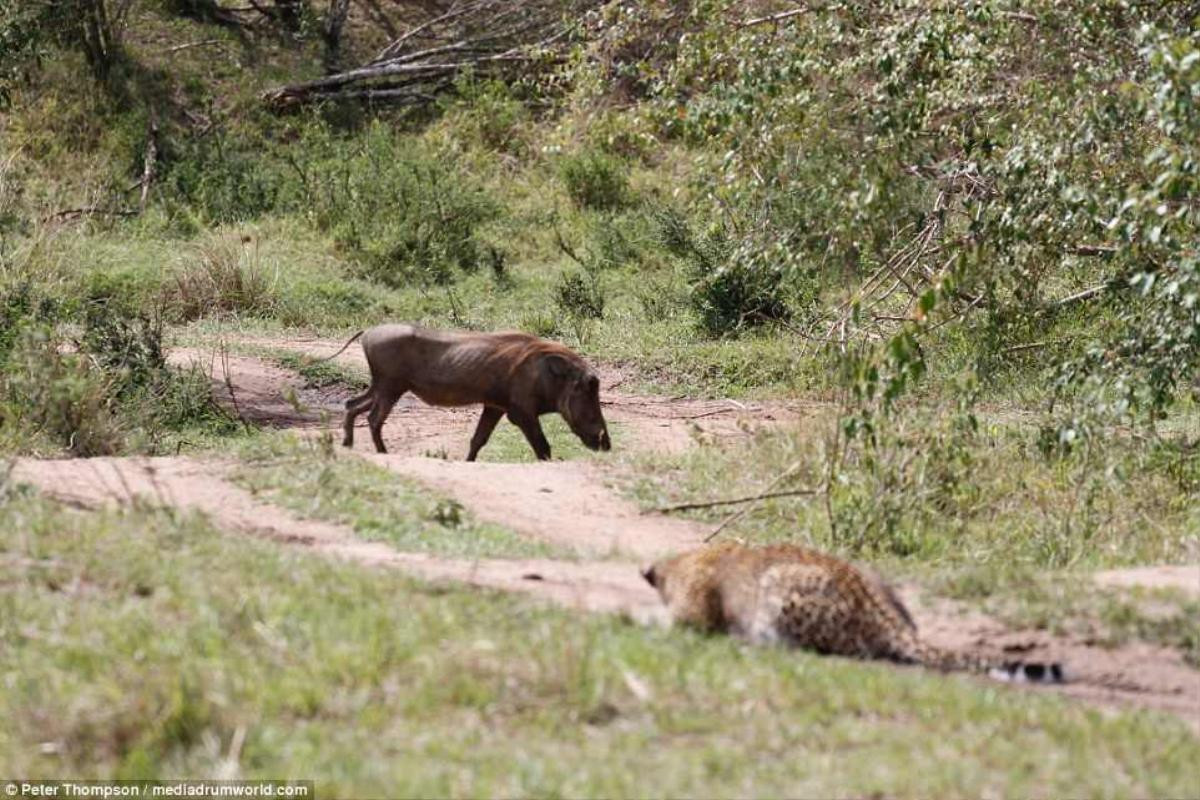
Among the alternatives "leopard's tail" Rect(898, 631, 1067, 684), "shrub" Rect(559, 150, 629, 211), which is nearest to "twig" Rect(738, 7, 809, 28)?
"leopard's tail" Rect(898, 631, 1067, 684)

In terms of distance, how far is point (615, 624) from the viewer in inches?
217

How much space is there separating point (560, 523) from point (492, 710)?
3252 mm

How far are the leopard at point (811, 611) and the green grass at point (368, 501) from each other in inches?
50.4

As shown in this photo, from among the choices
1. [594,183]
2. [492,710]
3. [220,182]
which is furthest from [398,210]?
[492,710]

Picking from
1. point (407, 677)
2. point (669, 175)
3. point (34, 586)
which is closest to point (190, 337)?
point (669, 175)

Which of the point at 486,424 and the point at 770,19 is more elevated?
the point at 770,19

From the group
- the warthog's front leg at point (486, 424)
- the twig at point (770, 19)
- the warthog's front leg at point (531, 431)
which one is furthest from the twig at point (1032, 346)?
the warthog's front leg at point (486, 424)

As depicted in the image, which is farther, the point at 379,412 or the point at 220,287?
the point at 220,287

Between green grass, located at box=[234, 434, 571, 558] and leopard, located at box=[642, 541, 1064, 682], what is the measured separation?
4.20 feet

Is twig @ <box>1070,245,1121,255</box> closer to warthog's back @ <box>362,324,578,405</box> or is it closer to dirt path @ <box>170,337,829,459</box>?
dirt path @ <box>170,337,829,459</box>

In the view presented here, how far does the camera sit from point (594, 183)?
19.2m

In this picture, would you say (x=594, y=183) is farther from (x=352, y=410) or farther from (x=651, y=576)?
(x=651, y=576)

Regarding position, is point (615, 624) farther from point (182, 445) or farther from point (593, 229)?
point (593, 229)

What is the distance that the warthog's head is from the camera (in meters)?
10.6
